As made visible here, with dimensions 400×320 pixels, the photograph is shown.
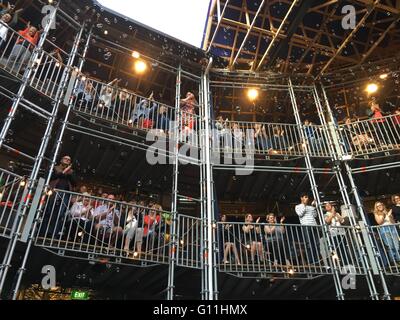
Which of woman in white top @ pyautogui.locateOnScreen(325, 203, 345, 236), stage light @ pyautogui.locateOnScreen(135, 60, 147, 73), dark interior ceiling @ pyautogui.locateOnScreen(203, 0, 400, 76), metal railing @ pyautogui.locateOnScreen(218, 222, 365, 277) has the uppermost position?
dark interior ceiling @ pyautogui.locateOnScreen(203, 0, 400, 76)

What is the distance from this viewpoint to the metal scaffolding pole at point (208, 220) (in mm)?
8758

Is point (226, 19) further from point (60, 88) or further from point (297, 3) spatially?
point (60, 88)

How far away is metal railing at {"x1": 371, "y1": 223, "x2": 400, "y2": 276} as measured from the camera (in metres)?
9.49

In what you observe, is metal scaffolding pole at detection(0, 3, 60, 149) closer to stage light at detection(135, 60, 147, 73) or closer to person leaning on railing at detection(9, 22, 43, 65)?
person leaning on railing at detection(9, 22, 43, 65)

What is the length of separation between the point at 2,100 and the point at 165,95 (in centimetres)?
642

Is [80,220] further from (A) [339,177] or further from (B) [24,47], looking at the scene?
(A) [339,177]

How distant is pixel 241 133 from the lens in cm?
1216

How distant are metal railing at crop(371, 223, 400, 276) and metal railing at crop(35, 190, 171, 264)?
5.61 meters

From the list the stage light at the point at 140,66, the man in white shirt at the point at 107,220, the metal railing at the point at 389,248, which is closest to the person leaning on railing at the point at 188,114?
the stage light at the point at 140,66

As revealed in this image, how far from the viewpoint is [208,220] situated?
9812 mm

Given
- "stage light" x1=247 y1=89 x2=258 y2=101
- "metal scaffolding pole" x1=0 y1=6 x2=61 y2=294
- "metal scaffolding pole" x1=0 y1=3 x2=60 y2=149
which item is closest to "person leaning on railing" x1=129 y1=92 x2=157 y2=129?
"metal scaffolding pole" x1=0 y1=6 x2=61 y2=294

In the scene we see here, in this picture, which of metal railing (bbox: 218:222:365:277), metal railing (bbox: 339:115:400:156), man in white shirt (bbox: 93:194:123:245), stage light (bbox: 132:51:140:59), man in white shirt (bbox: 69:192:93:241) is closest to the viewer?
man in white shirt (bbox: 69:192:93:241)

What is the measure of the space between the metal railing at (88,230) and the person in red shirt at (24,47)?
3.52 metres

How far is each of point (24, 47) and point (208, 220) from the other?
261 inches
